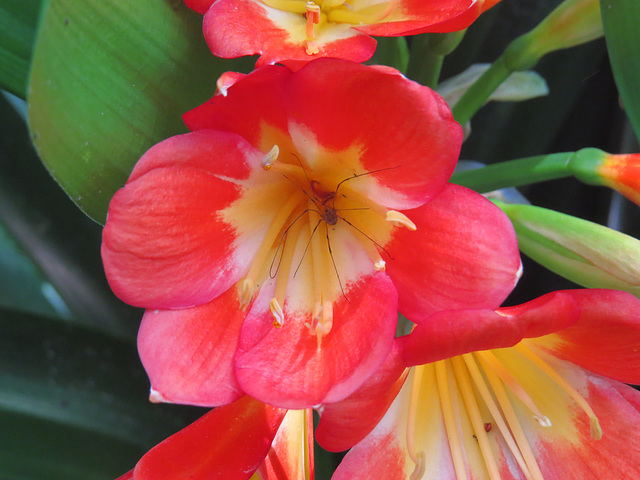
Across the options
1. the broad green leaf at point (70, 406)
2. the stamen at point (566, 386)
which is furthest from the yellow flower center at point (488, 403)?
the broad green leaf at point (70, 406)

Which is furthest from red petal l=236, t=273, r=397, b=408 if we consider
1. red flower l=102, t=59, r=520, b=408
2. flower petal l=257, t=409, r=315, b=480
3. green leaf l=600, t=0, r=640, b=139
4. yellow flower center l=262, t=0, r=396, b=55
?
green leaf l=600, t=0, r=640, b=139

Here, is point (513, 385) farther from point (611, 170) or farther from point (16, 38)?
point (16, 38)

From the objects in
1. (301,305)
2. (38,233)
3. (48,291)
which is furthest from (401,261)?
(48,291)

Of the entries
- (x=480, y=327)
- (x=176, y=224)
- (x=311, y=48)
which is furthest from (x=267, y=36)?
(x=480, y=327)

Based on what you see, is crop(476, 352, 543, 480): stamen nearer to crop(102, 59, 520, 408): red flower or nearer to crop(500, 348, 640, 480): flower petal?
crop(500, 348, 640, 480): flower petal

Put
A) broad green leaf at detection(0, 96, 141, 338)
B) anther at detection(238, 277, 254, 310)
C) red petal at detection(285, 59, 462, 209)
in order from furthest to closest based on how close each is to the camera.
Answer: broad green leaf at detection(0, 96, 141, 338) < anther at detection(238, 277, 254, 310) < red petal at detection(285, 59, 462, 209)

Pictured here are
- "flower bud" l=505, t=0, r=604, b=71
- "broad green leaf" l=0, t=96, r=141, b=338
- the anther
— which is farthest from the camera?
"broad green leaf" l=0, t=96, r=141, b=338

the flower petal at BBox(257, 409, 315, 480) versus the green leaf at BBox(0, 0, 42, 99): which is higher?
the green leaf at BBox(0, 0, 42, 99)

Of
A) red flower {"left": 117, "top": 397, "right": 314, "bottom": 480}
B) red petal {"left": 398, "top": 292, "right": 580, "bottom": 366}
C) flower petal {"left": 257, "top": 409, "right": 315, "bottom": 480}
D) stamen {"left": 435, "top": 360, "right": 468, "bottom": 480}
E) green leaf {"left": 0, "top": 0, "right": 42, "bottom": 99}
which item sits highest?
green leaf {"left": 0, "top": 0, "right": 42, "bottom": 99}

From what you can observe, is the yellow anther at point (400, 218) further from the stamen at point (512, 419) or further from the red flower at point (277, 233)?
the stamen at point (512, 419)
